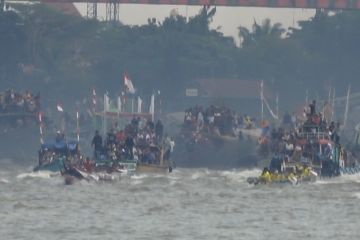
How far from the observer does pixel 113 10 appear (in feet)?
567

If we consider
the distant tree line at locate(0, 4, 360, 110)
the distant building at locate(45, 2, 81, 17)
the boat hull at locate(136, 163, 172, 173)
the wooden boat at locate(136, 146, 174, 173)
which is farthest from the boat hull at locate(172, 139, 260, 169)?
the distant building at locate(45, 2, 81, 17)

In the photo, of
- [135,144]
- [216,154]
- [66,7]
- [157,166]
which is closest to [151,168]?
[157,166]

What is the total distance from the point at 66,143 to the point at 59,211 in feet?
88.4

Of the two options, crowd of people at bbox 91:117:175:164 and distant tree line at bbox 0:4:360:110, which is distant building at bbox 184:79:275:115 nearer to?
distant tree line at bbox 0:4:360:110

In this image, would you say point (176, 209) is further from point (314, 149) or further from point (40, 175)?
point (314, 149)

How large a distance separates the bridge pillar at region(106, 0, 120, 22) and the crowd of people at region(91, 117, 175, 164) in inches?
2280

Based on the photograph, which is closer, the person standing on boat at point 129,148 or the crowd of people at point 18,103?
the person standing on boat at point 129,148

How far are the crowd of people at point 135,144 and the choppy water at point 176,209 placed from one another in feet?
11.2

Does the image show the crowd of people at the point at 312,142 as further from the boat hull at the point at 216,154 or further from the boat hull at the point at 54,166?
the boat hull at the point at 216,154

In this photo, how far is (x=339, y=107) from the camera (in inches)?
6270

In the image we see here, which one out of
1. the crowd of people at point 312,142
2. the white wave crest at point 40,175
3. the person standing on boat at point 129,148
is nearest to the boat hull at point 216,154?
the person standing on boat at point 129,148

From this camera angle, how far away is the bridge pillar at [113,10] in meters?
164

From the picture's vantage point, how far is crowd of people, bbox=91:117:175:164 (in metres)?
94.4

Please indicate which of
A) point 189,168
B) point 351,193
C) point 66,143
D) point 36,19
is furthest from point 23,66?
point 351,193
